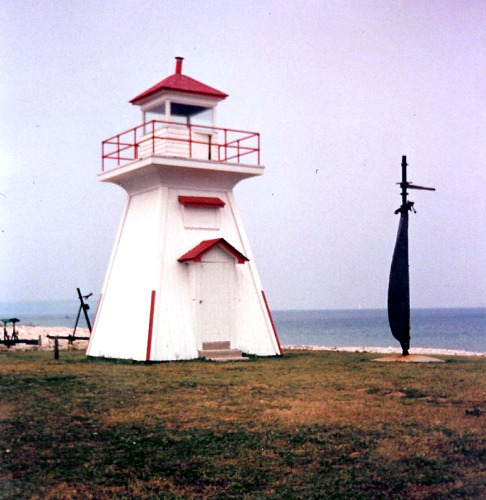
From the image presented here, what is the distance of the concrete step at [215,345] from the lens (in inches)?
874

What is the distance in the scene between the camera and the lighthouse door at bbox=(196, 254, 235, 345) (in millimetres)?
22234

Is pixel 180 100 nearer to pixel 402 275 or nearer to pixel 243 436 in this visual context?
pixel 402 275

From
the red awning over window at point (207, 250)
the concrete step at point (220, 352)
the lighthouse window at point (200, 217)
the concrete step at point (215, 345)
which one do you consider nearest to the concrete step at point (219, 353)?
the concrete step at point (220, 352)

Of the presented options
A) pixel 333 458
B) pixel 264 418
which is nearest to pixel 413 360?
pixel 264 418

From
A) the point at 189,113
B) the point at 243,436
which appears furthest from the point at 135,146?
the point at 243,436

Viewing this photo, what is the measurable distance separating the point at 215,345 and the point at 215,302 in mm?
1187

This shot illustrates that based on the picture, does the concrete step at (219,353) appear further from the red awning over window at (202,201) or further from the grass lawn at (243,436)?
the grass lawn at (243,436)

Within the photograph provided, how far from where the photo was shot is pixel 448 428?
1110 centimetres

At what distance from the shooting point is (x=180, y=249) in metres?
22.4

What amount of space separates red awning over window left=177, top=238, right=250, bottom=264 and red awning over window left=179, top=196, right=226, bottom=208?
1.07 meters

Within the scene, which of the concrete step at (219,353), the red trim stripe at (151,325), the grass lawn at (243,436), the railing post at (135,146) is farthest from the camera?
the railing post at (135,146)

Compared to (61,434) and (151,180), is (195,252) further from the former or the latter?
(61,434)

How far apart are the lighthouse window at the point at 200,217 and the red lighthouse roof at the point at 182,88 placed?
10.7 feet

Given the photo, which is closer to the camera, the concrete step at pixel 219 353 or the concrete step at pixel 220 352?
the concrete step at pixel 220 352
